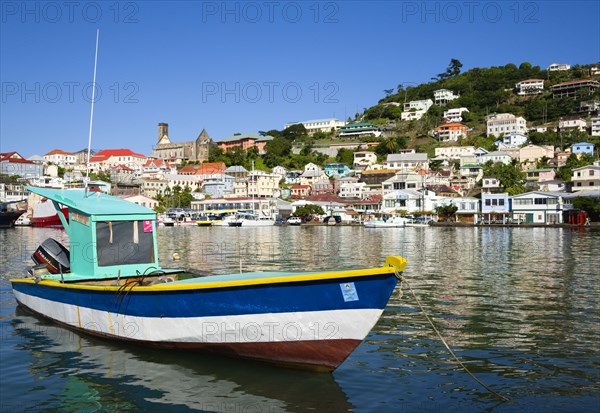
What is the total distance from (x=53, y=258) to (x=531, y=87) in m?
170

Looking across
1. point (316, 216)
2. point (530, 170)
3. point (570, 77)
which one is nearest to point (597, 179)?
point (530, 170)

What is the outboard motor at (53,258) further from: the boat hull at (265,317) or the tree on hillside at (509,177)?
the tree on hillside at (509,177)

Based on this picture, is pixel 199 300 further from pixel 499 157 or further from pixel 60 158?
pixel 60 158

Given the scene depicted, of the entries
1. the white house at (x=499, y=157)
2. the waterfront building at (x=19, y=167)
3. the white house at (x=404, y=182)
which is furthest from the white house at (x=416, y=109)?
the waterfront building at (x=19, y=167)

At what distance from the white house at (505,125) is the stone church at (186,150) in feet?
285

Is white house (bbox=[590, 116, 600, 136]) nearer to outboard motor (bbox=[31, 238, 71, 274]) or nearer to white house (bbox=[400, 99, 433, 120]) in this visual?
white house (bbox=[400, 99, 433, 120])

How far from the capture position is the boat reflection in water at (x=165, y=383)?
814cm

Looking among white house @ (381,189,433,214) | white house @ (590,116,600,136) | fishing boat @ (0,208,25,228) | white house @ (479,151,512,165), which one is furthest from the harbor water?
white house @ (590,116,600,136)

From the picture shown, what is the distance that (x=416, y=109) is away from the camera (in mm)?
173125

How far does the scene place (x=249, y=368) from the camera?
955cm

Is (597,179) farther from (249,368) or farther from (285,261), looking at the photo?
(249,368)

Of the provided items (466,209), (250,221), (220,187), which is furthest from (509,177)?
(220,187)

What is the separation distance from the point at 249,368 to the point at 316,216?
8805 centimetres

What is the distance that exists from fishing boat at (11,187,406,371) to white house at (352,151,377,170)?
123965 mm
